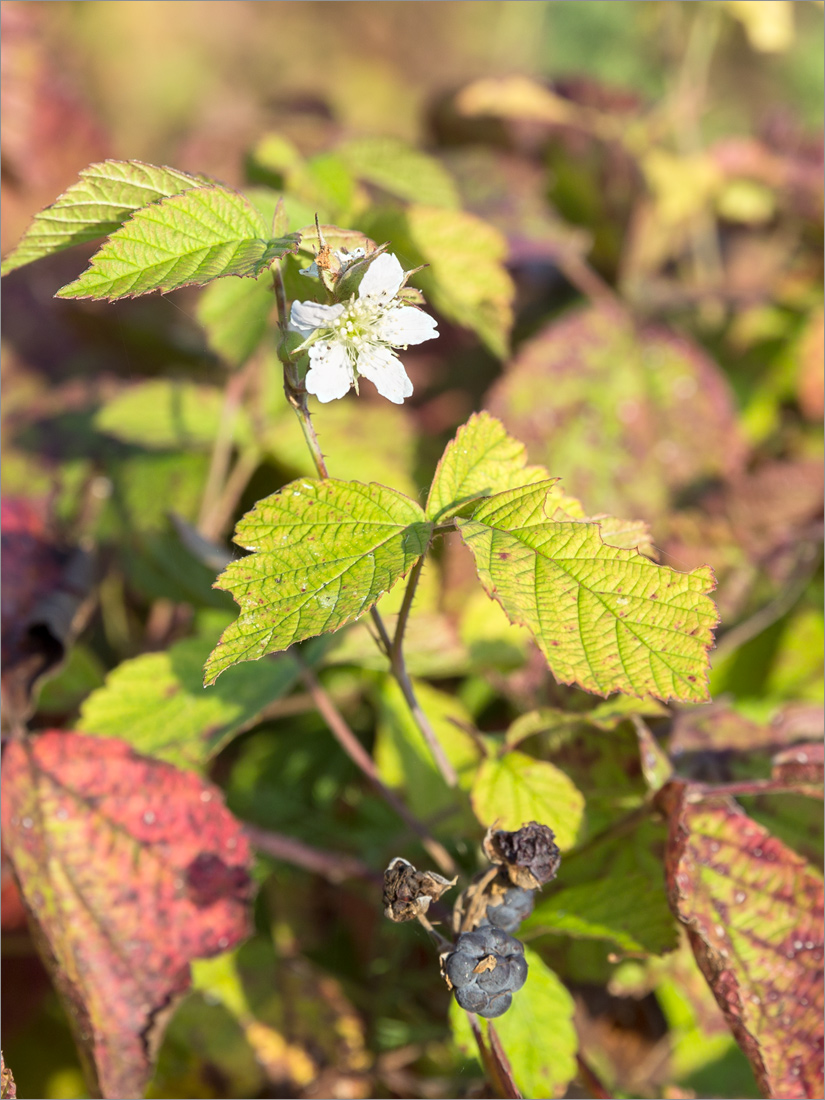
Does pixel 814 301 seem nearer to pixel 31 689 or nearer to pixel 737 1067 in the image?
pixel 737 1067

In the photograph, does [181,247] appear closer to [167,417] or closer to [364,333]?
[364,333]

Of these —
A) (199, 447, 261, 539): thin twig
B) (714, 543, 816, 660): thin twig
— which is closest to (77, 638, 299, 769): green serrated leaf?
(199, 447, 261, 539): thin twig

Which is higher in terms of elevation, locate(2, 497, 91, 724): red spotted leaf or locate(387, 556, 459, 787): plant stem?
locate(387, 556, 459, 787): plant stem

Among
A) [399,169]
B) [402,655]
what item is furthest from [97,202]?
[399,169]

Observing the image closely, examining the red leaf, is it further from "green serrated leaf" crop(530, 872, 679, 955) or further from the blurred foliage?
"green serrated leaf" crop(530, 872, 679, 955)

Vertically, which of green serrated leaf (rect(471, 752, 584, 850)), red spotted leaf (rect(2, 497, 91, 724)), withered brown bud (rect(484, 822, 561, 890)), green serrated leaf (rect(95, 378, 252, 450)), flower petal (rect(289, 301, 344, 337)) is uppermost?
flower petal (rect(289, 301, 344, 337))

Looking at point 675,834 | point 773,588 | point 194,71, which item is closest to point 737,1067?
point 675,834

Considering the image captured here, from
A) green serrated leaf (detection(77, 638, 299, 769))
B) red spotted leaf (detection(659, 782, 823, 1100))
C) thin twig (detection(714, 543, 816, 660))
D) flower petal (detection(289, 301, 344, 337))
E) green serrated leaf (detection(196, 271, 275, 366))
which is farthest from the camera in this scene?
thin twig (detection(714, 543, 816, 660))
